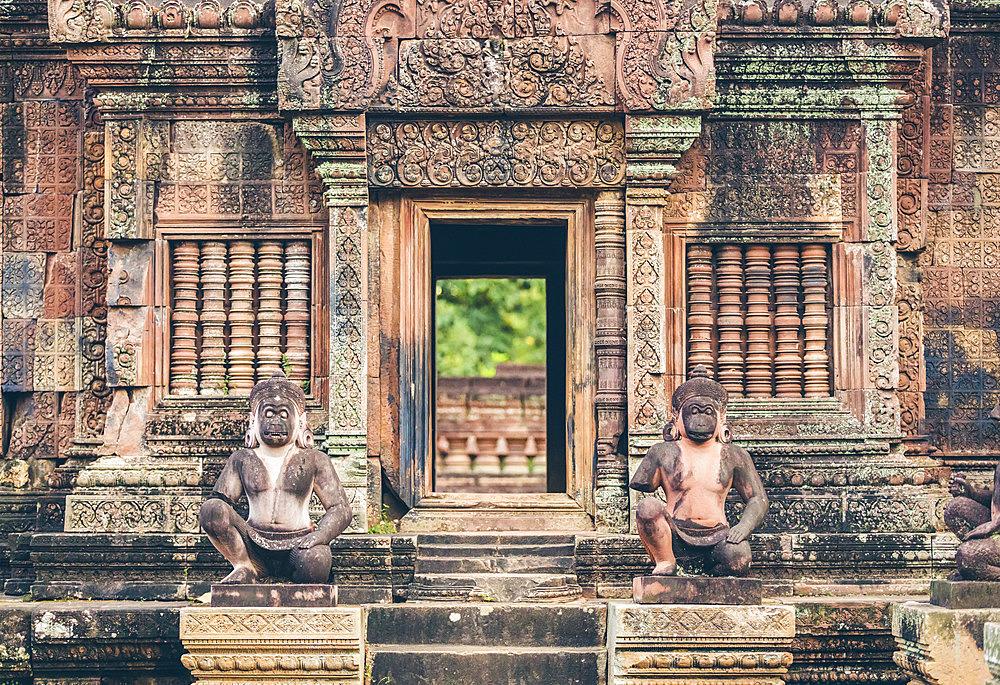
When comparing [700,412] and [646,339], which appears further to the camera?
[646,339]

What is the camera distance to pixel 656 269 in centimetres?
1177

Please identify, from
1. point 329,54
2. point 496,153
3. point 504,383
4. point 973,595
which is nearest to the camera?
point 973,595

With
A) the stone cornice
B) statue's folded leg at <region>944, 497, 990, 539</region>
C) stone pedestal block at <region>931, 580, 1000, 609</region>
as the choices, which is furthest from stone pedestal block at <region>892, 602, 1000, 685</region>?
the stone cornice

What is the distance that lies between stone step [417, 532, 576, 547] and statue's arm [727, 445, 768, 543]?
1.71m

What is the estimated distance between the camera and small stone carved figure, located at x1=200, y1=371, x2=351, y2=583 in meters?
10.1

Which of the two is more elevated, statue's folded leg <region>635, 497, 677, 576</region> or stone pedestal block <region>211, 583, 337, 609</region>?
statue's folded leg <region>635, 497, 677, 576</region>

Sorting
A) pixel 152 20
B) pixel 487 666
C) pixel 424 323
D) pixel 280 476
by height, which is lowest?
pixel 487 666

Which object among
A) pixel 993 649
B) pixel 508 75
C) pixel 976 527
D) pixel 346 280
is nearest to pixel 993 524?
pixel 976 527

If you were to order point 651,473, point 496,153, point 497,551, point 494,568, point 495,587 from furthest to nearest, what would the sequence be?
point 496,153 → point 497,551 → point 494,568 → point 495,587 → point 651,473

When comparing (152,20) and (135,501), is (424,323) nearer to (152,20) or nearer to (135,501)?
(135,501)

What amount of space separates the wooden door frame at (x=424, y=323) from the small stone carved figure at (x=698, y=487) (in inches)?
62.3

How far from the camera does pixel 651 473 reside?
10414 mm

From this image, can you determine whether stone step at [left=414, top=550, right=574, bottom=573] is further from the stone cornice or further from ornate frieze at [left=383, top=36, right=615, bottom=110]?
the stone cornice

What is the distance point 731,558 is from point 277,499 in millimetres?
2924
